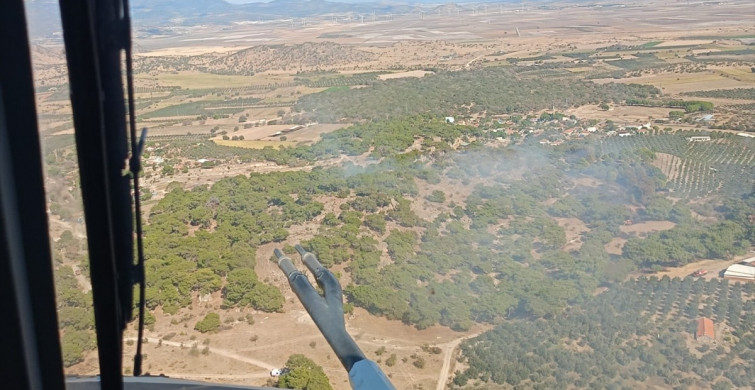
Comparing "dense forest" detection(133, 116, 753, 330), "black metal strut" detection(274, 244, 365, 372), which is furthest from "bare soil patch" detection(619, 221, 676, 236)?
"black metal strut" detection(274, 244, 365, 372)

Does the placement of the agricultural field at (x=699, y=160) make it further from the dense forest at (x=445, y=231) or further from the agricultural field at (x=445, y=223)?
the dense forest at (x=445, y=231)

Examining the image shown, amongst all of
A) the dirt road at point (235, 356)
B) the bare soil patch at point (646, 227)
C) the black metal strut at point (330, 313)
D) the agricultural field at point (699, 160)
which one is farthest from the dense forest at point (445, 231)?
the black metal strut at point (330, 313)

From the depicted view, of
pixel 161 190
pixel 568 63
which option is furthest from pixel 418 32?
pixel 161 190

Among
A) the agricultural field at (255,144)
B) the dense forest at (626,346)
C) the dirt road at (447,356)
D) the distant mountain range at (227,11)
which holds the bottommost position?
the dirt road at (447,356)

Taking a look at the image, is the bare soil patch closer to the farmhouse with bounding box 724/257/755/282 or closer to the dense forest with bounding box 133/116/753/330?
the dense forest with bounding box 133/116/753/330

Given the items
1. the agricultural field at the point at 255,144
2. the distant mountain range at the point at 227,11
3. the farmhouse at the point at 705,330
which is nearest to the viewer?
the farmhouse at the point at 705,330

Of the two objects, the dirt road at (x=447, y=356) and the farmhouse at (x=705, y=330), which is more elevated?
the farmhouse at (x=705, y=330)

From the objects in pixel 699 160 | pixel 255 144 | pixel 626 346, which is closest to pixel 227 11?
pixel 255 144
